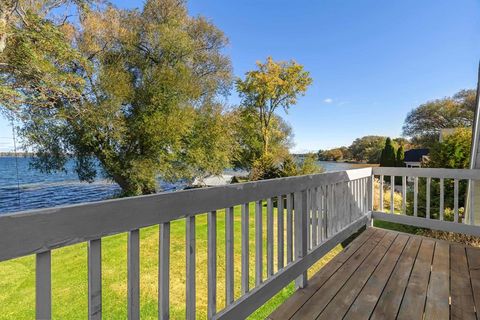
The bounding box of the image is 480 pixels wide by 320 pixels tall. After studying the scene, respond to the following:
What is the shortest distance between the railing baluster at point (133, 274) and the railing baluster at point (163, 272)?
11 cm

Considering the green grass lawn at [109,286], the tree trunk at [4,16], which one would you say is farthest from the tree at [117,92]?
the green grass lawn at [109,286]

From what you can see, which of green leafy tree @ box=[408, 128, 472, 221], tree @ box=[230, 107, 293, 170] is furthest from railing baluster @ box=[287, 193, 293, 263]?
tree @ box=[230, 107, 293, 170]

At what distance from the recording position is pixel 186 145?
1142 centimetres

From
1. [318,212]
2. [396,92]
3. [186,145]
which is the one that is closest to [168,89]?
[186,145]

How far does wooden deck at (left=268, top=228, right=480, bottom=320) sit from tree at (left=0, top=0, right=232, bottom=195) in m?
8.40

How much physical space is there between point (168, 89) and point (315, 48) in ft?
32.9

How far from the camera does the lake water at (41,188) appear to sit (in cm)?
834

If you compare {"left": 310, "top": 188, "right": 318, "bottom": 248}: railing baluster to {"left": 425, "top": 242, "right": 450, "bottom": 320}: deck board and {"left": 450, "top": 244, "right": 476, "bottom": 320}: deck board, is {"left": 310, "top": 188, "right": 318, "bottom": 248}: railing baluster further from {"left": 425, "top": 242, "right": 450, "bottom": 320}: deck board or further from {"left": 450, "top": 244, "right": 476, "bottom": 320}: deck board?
{"left": 450, "top": 244, "right": 476, "bottom": 320}: deck board

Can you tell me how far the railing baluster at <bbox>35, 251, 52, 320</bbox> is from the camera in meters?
0.75

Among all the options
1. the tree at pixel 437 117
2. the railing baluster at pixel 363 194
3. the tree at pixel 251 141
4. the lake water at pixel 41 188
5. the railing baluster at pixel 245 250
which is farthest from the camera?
the tree at pixel 437 117

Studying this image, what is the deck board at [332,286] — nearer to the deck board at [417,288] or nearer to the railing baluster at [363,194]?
the deck board at [417,288]

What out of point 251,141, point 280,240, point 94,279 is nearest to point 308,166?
point 280,240

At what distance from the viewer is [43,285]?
76 centimetres

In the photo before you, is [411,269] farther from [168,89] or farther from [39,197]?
[39,197]
